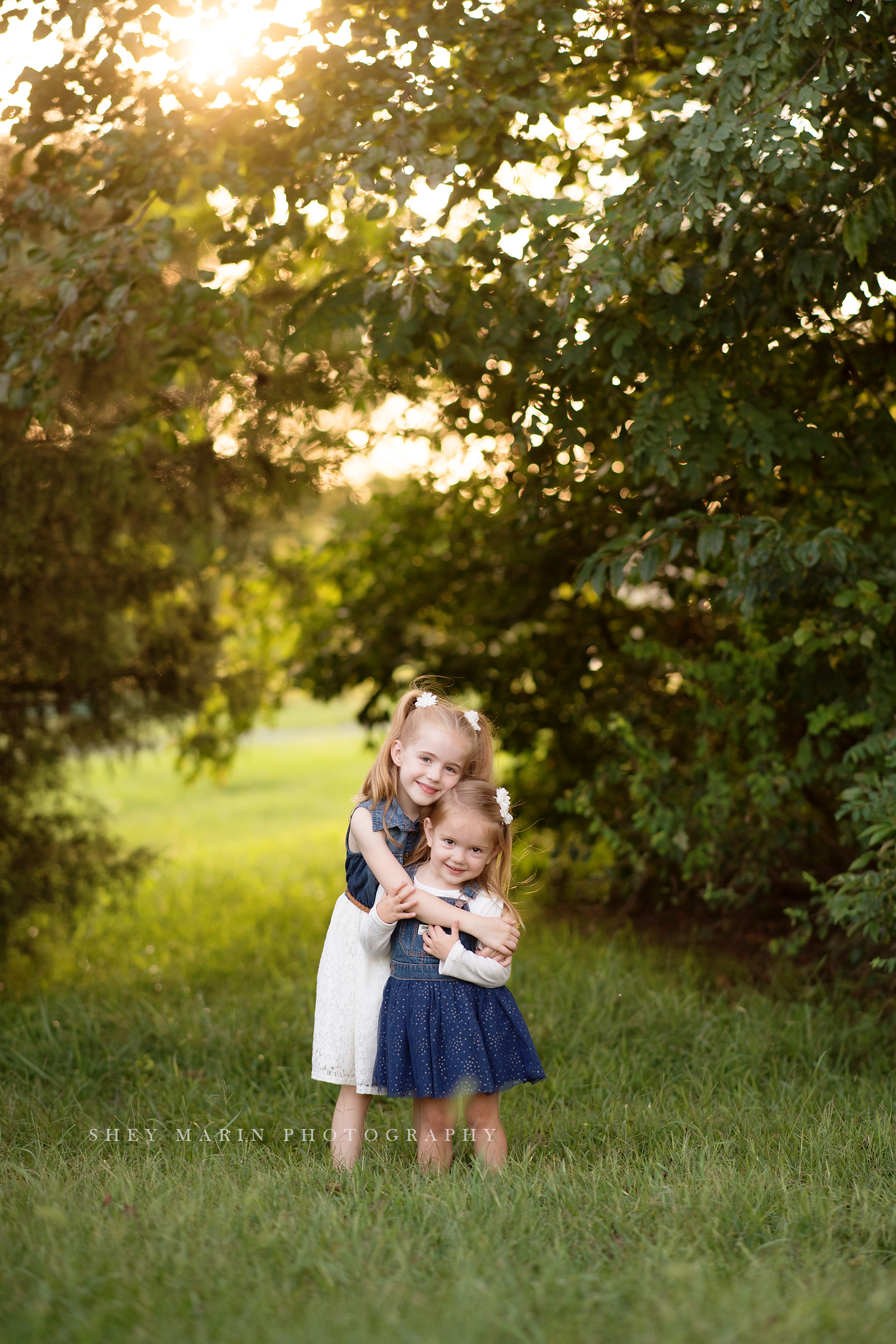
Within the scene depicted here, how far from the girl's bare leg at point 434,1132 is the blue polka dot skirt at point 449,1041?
0.53 ft

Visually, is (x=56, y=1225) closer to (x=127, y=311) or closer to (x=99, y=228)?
(x=127, y=311)

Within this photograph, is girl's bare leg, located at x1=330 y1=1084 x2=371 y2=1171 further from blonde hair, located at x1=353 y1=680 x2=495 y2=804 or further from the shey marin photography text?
blonde hair, located at x1=353 y1=680 x2=495 y2=804

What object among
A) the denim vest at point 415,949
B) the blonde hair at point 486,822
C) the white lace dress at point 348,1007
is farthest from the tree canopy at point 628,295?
the white lace dress at point 348,1007

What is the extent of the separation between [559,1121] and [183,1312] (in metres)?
1.63

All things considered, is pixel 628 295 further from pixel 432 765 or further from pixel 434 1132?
pixel 434 1132

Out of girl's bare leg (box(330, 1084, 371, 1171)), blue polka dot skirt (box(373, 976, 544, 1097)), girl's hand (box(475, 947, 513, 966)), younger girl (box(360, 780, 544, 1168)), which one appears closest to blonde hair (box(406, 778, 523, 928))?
younger girl (box(360, 780, 544, 1168))

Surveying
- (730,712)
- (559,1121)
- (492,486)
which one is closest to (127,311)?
(492,486)

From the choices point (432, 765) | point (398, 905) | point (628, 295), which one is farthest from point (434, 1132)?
point (628, 295)

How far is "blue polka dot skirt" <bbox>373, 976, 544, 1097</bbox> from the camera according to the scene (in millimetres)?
2969

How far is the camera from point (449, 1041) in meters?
2.99

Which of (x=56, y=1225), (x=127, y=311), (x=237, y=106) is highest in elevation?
(x=237, y=106)

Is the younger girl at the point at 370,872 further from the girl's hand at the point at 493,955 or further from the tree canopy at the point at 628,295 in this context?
the tree canopy at the point at 628,295

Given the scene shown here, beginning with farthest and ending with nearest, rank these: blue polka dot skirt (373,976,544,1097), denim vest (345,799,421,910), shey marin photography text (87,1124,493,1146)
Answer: shey marin photography text (87,1124,493,1146) → denim vest (345,799,421,910) → blue polka dot skirt (373,976,544,1097)

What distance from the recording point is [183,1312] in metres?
2.20
